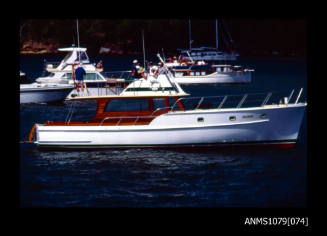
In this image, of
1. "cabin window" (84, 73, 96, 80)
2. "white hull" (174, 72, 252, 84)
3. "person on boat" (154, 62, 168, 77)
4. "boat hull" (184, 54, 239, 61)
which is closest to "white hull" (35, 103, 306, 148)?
"person on boat" (154, 62, 168, 77)

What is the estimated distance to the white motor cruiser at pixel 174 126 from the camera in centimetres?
2856

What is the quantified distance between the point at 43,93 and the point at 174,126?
76.1ft

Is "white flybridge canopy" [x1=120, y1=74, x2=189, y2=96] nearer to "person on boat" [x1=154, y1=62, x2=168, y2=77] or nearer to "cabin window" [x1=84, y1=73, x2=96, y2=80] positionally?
"person on boat" [x1=154, y1=62, x2=168, y2=77]

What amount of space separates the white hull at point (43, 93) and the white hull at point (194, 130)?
64.0ft

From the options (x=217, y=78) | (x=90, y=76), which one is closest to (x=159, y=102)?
(x=90, y=76)

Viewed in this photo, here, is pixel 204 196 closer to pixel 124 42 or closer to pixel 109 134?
pixel 109 134

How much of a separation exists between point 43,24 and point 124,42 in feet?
86.4

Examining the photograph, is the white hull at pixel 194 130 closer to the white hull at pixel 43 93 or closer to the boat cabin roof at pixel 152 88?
the boat cabin roof at pixel 152 88

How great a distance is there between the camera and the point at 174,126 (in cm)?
2883

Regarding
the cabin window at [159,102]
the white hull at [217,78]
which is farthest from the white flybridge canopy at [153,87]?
the white hull at [217,78]

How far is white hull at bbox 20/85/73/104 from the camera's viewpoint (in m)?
48.6

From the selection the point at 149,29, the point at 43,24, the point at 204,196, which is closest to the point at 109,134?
the point at 204,196

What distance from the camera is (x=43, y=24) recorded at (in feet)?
544

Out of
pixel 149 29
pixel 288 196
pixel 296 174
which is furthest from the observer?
pixel 149 29
